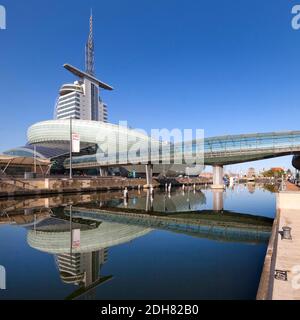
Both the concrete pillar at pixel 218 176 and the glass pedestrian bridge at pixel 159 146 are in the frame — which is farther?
the concrete pillar at pixel 218 176

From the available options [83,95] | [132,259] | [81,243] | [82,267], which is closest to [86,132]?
[83,95]

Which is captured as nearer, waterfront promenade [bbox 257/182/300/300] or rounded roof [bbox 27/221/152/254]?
waterfront promenade [bbox 257/182/300/300]

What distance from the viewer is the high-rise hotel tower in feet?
498

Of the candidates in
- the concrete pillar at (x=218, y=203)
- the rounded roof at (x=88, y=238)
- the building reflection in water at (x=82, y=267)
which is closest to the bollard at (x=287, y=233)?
the building reflection in water at (x=82, y=267)

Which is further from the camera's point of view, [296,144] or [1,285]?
[296,144]

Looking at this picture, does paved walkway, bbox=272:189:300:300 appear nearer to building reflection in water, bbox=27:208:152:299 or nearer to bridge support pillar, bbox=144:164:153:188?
building reflection in water, bbox=27:208:152:299

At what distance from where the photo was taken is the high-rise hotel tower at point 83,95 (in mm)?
151750

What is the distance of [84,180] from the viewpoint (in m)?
54.3

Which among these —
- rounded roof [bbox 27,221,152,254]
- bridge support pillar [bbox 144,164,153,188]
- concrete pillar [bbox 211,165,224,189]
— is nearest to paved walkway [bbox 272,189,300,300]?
rounded roof [bbox 27,221,152,254]

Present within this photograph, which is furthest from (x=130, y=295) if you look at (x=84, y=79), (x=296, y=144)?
(x=84, y=79)

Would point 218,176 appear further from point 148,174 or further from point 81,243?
point 81,243

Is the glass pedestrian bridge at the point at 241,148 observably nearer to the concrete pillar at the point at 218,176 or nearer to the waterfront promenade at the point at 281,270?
the concrete pillar at the point at 218,176

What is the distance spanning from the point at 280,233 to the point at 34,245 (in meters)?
11.4
